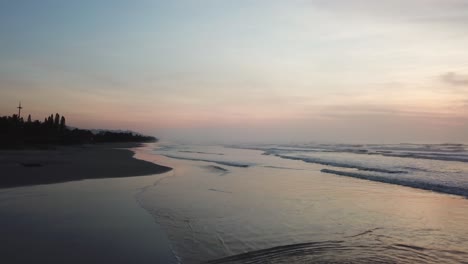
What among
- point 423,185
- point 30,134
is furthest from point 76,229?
point 30,134

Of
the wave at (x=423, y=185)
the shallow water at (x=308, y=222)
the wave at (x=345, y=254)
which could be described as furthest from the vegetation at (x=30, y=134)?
the wave at (x=345, y=254)

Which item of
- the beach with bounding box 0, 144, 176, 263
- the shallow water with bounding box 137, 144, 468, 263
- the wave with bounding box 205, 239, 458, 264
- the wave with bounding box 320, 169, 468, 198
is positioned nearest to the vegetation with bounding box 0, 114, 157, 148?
the beach with bounding box 0, 144, 176, 263

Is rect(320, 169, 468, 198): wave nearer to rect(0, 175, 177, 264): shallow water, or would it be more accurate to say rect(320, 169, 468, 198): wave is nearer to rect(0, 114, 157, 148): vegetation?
rect(0, 175, 177, 264): shallow water

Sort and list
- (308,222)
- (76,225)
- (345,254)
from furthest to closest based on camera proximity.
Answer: (308,222), (76,225), (345,254)

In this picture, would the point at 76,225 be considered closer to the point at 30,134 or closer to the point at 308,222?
the point at 308,222

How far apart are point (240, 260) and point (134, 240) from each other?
7.40 ft

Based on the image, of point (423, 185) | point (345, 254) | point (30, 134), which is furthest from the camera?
point (30, 134)

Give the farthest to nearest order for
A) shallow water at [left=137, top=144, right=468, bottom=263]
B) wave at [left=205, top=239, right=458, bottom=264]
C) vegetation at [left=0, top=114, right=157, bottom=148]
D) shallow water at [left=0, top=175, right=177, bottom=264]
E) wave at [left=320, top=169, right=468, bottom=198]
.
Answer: vegetation at [left=0, top=114, right=157, bottom=148] < wave at [left=320, top=169, right=468, bottom=198] < shallow water at [left=137, top=144, right=468, bottom=263] < wave at [left=205, top=239, right=458, bottom=264] < shallow water at [left=0, top=175, right=177, bottom=264]

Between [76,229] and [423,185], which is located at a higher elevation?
[423,185]

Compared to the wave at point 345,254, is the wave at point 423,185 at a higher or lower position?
higher

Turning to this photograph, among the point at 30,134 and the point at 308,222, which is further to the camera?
the point at 30,134

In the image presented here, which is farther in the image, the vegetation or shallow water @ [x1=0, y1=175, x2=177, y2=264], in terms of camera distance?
the vegetation

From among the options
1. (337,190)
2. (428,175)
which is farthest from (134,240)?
(428,175)

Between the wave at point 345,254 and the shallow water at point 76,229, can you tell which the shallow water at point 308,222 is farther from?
the shallow water at point 76,229
